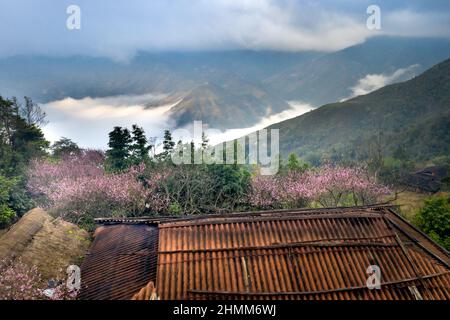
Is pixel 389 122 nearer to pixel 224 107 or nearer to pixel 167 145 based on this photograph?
pixel 224 107

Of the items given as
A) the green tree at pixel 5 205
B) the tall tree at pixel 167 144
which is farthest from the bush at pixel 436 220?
the green tree at pixel 5 205

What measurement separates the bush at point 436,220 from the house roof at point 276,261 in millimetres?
8275

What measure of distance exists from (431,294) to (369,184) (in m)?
21.2

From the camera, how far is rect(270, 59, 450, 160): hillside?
7288 centimetres

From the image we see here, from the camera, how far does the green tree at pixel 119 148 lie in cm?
3125

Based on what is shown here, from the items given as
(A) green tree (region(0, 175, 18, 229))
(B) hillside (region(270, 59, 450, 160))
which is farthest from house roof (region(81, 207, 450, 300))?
(B) hillside (region(270, 59, 450, 160))

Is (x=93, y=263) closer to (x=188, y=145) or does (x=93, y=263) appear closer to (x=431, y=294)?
(x=431, y=294)

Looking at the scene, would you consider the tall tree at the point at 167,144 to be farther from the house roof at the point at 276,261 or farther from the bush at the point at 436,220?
the bush at the point at 436,220

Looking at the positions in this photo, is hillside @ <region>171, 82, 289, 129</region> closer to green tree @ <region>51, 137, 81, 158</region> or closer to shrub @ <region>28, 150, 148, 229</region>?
green tree @ <region>51, 137, 81, 158</region>

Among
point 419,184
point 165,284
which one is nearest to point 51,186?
point 165,284

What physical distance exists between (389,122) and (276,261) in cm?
9140

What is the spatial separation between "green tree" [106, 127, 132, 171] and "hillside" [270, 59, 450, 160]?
54.2m

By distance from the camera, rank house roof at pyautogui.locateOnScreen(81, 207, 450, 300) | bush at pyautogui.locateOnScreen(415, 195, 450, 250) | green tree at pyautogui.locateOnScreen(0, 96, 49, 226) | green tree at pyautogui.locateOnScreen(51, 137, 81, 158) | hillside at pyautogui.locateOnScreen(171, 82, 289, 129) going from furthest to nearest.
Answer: hillside at pyautogui.locateOnScreen(171, 82, 289, 129)
green tree at pyautogui.locateOnScreen(51, 137, 81, 158)
green tree at pyautogui.locateOnScreen(0, 96, 49, 226)
bush at pyautogui.locateOnScreen(415, 195, 450, 250)
house roof at pyautogui.locateOnScreen(81, 207, 450, 300)

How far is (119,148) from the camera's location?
104 feet
